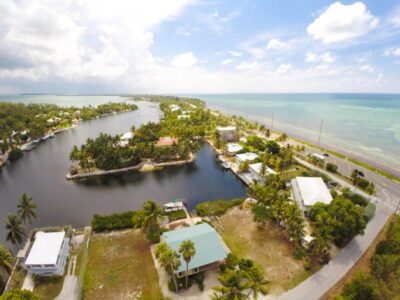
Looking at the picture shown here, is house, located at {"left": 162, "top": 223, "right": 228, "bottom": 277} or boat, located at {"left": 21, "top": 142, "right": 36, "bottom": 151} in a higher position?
house, located at {"left": 162, "top": 223, "right": 228, "bottom": 277}

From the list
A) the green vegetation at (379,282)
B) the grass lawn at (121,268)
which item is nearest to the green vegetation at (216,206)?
the grass lawn at (121,268)

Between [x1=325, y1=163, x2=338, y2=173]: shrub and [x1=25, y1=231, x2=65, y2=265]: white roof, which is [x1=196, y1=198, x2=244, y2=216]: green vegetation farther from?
[x1=325, y1=163, x2=338, y2=173]: shrub

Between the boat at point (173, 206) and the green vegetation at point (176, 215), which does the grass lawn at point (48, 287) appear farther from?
the boat at point (173, 206)

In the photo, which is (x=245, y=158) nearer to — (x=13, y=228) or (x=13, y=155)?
(x=13, y=228)

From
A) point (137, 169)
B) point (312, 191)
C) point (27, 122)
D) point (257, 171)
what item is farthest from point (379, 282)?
point (27, 122)

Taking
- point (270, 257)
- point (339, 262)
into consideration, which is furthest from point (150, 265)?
point (339, 262)

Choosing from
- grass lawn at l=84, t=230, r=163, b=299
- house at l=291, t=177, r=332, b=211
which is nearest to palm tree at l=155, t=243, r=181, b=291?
grass lawn at l=84, t=230, r=163, b=299

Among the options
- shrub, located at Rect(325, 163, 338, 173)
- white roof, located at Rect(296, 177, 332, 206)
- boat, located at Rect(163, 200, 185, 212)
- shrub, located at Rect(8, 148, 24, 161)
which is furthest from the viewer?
shrub, located at Rect(8, 148, 24, 161)

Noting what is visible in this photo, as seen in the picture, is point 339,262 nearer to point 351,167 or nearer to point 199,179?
point 199,179
